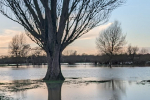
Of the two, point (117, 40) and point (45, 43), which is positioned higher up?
point (117, 40)

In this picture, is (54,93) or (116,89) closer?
(54,93)

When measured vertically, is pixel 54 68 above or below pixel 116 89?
above

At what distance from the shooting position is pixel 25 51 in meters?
69.8

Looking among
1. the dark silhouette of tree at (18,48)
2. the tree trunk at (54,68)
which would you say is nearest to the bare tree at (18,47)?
the dark silhouette of tree at (18,48)

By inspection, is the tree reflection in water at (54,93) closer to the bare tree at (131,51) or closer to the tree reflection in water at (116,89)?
the tree reflection in water at (116,89)

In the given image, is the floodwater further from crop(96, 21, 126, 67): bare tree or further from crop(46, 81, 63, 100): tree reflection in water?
crop(96, 21, 126, 67): bare tree

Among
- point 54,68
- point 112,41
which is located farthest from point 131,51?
point 54,68

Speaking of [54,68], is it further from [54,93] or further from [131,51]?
[131,51]

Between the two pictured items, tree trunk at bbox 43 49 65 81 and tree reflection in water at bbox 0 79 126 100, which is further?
tree trunk at bbox 43 49 65 81

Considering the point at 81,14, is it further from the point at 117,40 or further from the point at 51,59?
the point at 117,40

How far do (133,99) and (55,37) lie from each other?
10.9m

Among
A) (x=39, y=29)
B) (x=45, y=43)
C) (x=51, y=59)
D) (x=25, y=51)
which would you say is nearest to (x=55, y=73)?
(x=51, y=59)

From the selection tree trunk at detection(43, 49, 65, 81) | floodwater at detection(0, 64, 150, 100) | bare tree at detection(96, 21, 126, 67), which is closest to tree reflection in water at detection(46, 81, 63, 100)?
floodwater at detection(0, 64, 150, 100)

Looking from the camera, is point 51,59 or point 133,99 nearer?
point 133,99
